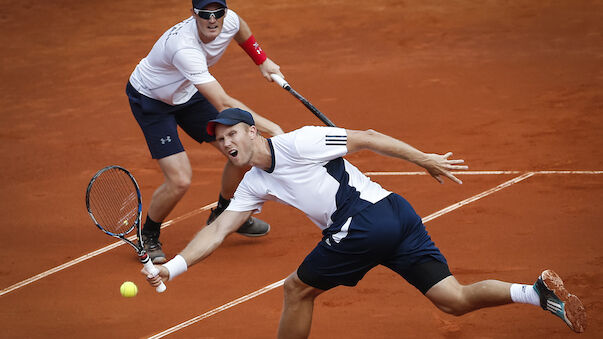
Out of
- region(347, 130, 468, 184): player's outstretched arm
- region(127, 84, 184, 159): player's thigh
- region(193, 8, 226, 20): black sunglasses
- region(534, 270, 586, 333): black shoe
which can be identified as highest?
region(193, 8, 226, 20): black sunglasses

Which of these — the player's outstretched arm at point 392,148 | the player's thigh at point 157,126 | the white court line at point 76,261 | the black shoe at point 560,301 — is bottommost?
the white court line at point 76,261

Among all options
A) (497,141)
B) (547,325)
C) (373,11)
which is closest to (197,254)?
(547,325)

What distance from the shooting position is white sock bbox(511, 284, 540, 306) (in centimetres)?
437

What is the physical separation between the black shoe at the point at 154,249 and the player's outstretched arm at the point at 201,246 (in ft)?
6.95

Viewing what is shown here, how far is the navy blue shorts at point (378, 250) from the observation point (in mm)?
4613

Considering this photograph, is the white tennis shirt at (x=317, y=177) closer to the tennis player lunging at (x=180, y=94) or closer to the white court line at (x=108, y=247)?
the tennis player lunging at (x=180, y=94)

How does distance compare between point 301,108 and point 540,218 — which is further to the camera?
point 301,108

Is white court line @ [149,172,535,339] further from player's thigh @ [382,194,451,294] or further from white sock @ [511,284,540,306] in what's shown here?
white sock @ [511,284,540,306]

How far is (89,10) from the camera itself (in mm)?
15758

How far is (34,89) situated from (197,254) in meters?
8.41

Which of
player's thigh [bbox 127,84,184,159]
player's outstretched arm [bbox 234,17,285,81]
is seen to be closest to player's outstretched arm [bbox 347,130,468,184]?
player's thigh [bbox 127,84,184,159]

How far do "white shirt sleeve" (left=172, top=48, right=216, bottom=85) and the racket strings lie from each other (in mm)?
913

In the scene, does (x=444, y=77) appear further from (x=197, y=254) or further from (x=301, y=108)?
(x=197, y=254)

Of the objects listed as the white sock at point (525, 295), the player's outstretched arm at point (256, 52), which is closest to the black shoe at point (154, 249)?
the player's outstretched arm at point (256, 52)
